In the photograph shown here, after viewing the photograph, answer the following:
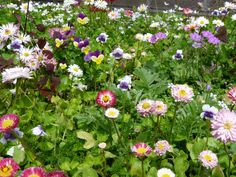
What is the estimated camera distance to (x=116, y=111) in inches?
69.1

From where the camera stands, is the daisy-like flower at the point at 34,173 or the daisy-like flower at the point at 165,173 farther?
the daisy-like flower at the point at 165,173

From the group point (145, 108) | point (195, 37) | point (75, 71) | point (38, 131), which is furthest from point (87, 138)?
point (195, 37)

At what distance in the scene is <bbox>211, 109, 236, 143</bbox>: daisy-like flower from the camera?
134cm

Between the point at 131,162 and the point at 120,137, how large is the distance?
14 centimetres

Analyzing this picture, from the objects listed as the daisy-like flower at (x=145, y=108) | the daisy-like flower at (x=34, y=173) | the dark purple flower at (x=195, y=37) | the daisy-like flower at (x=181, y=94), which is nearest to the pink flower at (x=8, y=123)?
the daisy-like flower at (x=34, y=173)

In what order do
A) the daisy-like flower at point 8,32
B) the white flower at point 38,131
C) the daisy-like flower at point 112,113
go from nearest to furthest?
1. the daisy-like flower at point 112,113
2. the white flower at point 38,131
3. the daisy-like flower at point 8,32

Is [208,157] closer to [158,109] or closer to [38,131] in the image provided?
[158,109]

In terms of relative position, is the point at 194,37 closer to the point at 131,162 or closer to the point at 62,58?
the point at 62,58

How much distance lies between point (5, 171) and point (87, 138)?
1.79ft

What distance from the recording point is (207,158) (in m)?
1.51

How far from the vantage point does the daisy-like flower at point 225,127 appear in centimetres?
134

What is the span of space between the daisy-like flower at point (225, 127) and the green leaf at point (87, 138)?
705mm

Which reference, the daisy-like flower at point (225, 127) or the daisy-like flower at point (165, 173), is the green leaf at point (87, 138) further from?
the daisy-like flower at point (225, 127)

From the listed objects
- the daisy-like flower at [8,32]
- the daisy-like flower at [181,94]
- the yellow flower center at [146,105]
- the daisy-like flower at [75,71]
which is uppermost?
the daisy-like flower at [181,94]
